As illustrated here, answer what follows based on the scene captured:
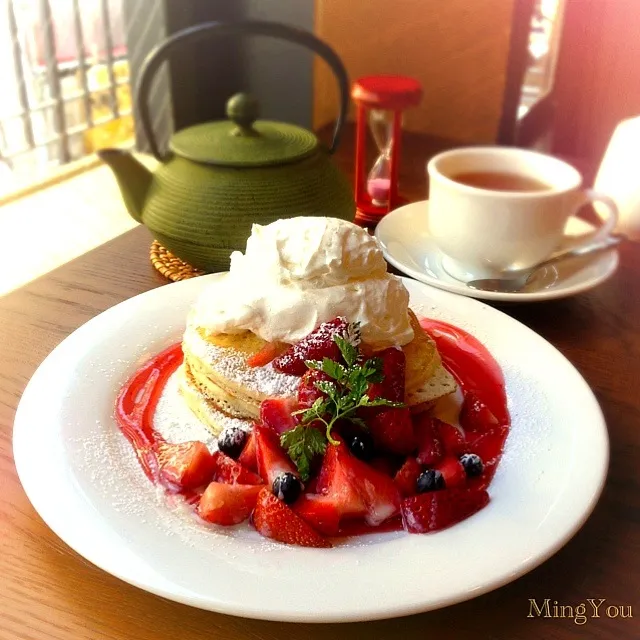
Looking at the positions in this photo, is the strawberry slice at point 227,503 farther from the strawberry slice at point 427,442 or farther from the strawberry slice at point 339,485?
the strawberry slice at point 427,442

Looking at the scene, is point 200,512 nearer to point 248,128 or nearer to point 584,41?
point 248,128

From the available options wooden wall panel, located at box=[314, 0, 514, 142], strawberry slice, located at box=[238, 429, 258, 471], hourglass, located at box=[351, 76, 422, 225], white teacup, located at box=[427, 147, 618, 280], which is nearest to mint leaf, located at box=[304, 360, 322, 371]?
strawberry slice, located at box=[238, 429, 258, 471]

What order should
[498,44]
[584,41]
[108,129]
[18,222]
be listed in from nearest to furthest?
1. [498,44]
2. [584,41]
3. [18,222]
4. [108,129]

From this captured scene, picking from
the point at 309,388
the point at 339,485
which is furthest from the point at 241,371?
the point at 339,485

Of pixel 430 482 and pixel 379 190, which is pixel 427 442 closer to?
pixel 430 482

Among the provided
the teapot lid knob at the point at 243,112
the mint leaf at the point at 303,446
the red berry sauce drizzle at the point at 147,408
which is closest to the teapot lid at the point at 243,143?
the teapot lid knob at the point at 243,112

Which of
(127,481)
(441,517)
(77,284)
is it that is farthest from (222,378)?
(77,284)
